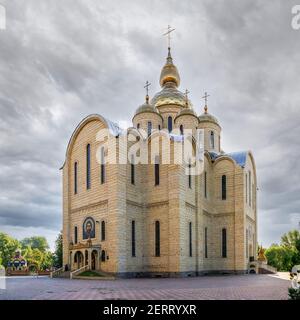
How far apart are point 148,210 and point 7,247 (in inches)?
1885

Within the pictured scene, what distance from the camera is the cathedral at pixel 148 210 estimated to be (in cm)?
2711

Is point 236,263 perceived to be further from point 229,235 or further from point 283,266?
point 283,266

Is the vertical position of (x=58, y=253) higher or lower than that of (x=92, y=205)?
lower

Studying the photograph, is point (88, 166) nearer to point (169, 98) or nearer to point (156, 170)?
point (156, 170)

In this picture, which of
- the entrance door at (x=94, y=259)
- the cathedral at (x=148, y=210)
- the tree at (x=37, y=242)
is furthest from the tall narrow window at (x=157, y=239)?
the tree at (x=37, y=242)

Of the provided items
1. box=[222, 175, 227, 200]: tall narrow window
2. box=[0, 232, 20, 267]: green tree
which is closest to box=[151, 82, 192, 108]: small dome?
box=[222, 175, 227, 200]: tall narrow window

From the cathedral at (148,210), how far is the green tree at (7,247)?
40464 mm

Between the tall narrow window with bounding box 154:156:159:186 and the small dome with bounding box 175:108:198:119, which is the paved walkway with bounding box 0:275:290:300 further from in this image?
the small dome with bounding box 175:108:198:119

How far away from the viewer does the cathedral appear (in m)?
27.1

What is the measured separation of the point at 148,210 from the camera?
29.7 metres

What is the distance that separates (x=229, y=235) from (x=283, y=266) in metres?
28.7

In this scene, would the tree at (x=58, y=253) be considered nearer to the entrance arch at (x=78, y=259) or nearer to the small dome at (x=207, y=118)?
the entrance arch at (x=78, y=259)

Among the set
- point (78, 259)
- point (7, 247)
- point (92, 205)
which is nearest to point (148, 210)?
point (92, 205)

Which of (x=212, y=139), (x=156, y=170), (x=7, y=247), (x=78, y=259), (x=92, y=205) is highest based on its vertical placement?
(x=212, y=139)
